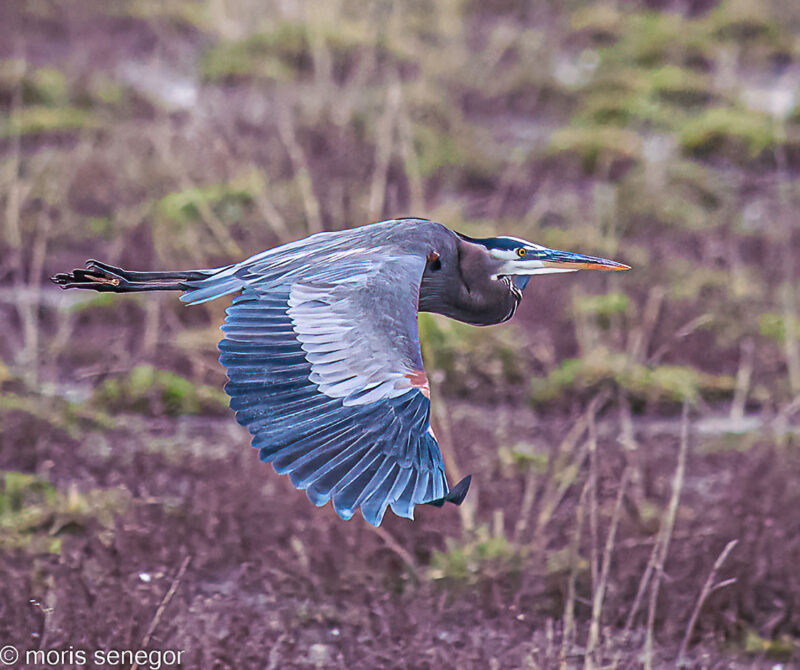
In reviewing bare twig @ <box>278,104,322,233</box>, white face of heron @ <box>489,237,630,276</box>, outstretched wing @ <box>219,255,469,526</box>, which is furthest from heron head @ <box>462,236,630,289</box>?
bare twig @ <box>278,104,322,233</box>

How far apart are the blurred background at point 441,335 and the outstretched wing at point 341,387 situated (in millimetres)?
605

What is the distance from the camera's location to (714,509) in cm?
579

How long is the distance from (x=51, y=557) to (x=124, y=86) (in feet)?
25.5

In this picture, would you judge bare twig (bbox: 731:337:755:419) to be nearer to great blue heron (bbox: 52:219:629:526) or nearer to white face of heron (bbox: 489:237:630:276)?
white face of heron (bbox: 489:237:630:276)

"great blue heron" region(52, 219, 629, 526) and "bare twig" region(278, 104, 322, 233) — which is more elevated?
"bare twig" region(278, 104, 322, 233)

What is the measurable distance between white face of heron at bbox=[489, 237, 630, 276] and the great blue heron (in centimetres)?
30

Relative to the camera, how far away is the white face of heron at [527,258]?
15.6ft

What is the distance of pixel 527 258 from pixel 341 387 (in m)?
1.46

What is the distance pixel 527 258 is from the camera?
485cm

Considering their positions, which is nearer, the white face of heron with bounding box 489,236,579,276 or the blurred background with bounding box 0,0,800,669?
the blurred background with bounding box 0,0,800,669

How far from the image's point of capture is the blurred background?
467 centimetres

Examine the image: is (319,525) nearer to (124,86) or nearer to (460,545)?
(460,545)

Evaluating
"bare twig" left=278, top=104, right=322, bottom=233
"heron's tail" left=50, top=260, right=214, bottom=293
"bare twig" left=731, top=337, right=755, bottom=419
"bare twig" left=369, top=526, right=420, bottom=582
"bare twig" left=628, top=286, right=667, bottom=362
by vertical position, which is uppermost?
"bare twig" left=278, top=104, right=322, bottom=233

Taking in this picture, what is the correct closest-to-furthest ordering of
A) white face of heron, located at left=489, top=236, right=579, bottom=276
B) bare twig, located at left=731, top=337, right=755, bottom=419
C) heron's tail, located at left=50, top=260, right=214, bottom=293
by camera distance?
heron's tail, located at left=50, top=260, right=214, bottom=293 < white face of heron, located at left=489, top=236, right=579, bottom=276 < bare twig, located at left=731, top=337, right=755, bottom=419
